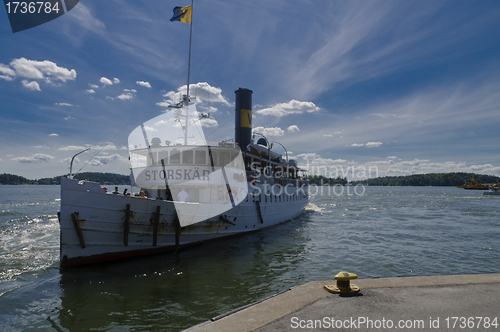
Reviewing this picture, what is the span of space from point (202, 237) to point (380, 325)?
11314 millimetres

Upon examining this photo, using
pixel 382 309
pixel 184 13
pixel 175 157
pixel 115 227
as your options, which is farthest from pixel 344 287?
pixel 184 13

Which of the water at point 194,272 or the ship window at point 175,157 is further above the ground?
the ship window at point 175,157

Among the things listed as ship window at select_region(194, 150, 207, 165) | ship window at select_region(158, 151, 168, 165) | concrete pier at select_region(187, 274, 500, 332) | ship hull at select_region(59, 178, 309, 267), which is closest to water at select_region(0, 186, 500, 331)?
ship hull at select_region(59, 178, 309, 267)

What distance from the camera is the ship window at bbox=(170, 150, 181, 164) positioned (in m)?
15.2

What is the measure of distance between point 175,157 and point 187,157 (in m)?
0.69

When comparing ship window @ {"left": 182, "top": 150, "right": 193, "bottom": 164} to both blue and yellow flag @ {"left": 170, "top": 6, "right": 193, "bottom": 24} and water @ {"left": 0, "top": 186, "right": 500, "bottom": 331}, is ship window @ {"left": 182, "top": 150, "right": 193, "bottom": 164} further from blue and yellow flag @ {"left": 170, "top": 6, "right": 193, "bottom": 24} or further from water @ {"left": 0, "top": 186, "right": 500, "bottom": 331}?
blue and yellow flag @ {"left": 170, "top": 6, "right": 193, "bottom": 24}

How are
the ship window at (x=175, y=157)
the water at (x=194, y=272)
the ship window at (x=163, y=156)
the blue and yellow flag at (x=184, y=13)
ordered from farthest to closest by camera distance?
the blue and yellow flag at (x=184, y=13) < the ship window at (x=163, y=156) < the ship window at (x=175, y=157) < the water at (x=194, y=272)

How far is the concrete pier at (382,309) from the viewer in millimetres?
4027

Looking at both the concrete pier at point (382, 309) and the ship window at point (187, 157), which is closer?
the concrete pier at point (382, 309)

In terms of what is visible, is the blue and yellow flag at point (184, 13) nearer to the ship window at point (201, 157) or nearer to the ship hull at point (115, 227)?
the ship window at point (201, 157)

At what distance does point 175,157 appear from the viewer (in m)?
15.3

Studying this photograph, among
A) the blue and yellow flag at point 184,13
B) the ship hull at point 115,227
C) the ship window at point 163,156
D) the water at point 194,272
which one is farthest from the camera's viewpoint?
the blue and yellow flag at point 184,13

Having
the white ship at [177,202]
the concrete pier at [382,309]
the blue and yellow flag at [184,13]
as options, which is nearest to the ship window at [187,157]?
the white ship at [177,202]

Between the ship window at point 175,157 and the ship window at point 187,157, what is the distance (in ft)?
0.89
